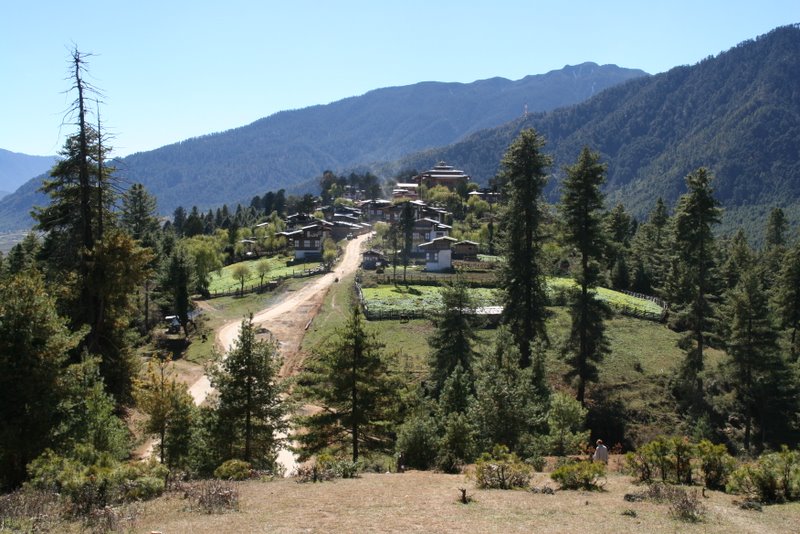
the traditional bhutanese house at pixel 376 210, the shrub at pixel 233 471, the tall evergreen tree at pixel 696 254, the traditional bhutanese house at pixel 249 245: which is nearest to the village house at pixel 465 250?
the traditional bhutanese house at pixel 249 245

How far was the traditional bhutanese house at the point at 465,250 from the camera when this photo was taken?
8393cm

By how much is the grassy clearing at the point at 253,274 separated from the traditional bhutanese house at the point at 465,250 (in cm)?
2082

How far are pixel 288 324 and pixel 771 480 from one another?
4432 centimetres

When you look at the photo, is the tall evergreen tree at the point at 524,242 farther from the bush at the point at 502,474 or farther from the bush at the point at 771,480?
the bush at the point at 771,480

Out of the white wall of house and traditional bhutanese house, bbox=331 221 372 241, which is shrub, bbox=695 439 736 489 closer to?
the white wall of house

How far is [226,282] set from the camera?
81938mm

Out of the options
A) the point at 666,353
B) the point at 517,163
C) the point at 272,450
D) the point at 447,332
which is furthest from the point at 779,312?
the point at 272,450

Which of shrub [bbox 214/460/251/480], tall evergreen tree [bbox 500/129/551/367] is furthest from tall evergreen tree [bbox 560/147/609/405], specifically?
shrub [bbox 214/460/251/480]

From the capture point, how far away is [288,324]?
54.9m

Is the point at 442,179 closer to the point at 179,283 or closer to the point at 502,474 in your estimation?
the point at 179,283

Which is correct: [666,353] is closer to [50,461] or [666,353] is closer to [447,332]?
[447,332]

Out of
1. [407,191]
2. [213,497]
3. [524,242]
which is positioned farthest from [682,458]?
[407,191]

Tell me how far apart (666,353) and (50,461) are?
4314 cm

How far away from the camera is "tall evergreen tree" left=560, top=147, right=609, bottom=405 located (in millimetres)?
34875
